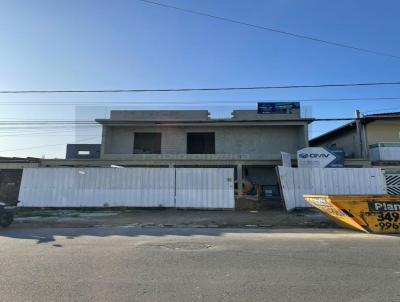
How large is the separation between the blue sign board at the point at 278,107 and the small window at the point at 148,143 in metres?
8.93

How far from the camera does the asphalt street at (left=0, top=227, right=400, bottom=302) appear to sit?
4.85 m

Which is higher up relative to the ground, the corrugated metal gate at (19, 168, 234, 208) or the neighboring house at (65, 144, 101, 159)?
the neighboring house at (65, 144, 101, 159)

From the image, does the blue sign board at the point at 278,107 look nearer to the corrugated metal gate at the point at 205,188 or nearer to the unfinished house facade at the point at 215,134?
the unfinished house facade at the point at 215,134

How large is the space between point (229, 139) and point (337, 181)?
1161cm

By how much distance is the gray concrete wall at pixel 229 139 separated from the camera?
94.4 feet

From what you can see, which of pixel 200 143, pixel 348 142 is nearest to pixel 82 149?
pixel 200 143

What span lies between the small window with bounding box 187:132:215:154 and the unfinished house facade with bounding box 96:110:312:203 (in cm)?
14

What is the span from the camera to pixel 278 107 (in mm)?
28766

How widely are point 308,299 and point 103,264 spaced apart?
374 cm

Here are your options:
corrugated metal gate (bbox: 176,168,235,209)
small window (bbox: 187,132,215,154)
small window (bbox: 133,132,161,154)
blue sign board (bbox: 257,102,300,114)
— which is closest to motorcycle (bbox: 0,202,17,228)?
corrugated metal gate (bbox: 176,168,235,209)

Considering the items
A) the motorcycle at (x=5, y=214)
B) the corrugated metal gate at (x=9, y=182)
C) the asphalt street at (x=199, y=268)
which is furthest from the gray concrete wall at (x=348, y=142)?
the corrugated metal gate at (x=9, y=182)

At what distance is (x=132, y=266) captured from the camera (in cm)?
634

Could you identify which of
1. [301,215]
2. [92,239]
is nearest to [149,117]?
[301,215]

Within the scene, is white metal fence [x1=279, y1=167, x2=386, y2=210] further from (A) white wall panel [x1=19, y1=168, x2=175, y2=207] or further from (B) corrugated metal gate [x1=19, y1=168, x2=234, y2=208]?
(A) white wall panel [x1=19, y1=168, x2=175, y2=207]
